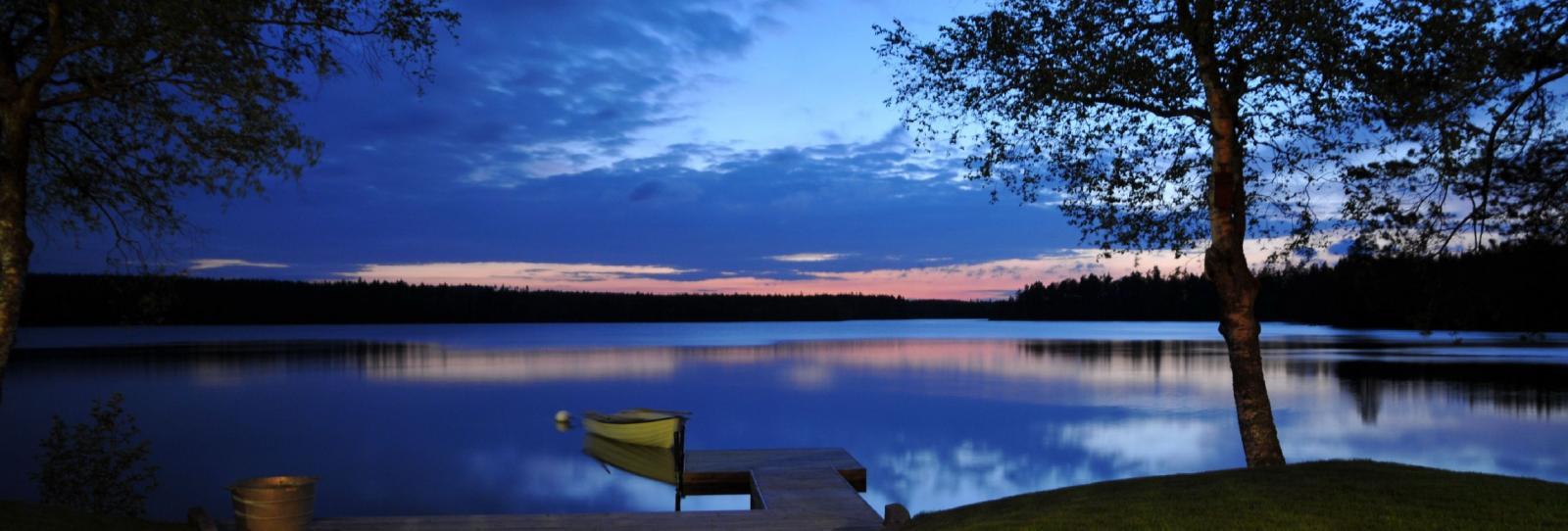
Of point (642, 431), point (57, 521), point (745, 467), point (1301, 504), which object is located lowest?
point (642, 431)

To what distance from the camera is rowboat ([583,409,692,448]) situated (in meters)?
26.5

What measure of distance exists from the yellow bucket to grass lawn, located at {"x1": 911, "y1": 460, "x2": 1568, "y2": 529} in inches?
279

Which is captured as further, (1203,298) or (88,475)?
(1203,298)

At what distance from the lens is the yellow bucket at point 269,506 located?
10.4 metres

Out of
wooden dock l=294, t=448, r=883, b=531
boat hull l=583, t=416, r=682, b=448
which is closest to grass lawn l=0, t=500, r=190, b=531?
wooden dock l=294, t=448, r=883, b=531

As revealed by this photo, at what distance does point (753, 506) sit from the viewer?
17766 millimetres

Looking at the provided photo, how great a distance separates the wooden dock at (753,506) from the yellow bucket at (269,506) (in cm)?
110

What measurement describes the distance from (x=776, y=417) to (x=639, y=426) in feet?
41.1

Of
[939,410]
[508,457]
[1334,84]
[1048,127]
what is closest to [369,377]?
[508,457]

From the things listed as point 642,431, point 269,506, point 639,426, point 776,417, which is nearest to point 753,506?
point 269,506

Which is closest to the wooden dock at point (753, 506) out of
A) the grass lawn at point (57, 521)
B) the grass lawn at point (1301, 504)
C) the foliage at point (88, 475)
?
the grass lawn at point (57, 521)

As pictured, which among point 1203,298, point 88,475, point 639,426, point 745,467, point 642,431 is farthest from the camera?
point 1203,298

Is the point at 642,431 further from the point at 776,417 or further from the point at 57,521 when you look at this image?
the point at 57,521

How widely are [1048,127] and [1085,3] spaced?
2.32 meters
